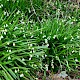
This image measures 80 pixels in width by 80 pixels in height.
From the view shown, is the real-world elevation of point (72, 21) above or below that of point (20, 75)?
above

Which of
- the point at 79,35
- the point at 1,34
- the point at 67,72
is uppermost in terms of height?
the point at 1,34

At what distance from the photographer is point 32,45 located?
4184 millimetres

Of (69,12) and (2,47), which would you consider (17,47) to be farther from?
(69,12)

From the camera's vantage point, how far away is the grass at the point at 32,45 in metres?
3.89

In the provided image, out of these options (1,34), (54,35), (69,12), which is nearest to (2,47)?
(1,34)

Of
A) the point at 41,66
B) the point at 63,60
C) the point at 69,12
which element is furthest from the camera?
the point at 69,12

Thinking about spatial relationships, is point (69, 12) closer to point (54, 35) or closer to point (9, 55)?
point (54, 35)

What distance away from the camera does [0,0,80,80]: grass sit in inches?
153

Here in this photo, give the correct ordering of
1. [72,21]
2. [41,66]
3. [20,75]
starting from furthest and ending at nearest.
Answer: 1. [72,21]
2. [41,66]
3. [20,75]

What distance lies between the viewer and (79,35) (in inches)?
182

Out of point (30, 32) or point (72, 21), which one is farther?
point (72, 21)

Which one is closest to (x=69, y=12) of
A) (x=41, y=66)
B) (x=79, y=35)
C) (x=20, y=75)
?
(x=79, y=35)

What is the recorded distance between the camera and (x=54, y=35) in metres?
4.38

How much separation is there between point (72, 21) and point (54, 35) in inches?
31.2
